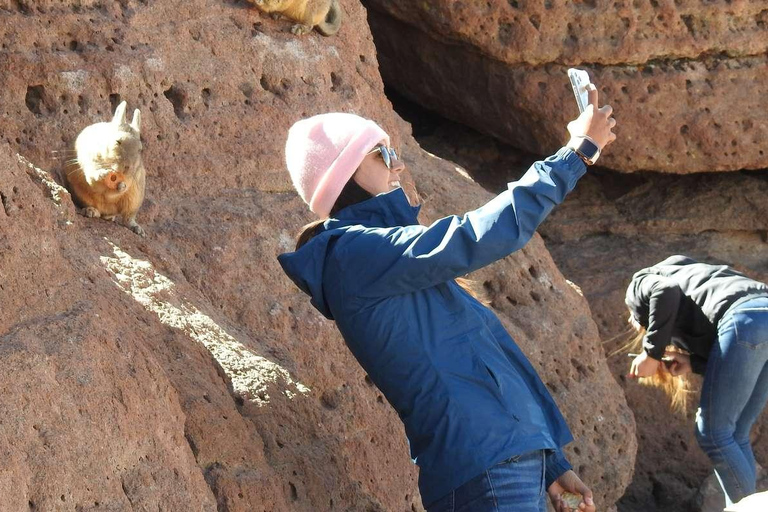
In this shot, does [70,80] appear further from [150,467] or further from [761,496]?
[761,496]

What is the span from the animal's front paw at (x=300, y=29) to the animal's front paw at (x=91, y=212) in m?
1.80

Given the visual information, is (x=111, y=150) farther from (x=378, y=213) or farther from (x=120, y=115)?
(x=378, y=213)

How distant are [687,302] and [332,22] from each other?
2538 millimetres

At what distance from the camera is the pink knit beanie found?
3.20m

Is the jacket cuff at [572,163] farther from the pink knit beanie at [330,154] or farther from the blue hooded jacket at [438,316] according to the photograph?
the pink knit beanie at [330,154]

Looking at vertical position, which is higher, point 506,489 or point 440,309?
point 440,309

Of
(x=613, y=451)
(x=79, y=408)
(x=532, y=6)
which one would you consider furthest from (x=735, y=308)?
(x=532, y=6)

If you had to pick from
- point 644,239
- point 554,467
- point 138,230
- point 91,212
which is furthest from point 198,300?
point 644,239

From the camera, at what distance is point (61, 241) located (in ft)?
12.3

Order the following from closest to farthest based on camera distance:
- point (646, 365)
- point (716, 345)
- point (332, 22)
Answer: point (716, 345) < point (646, 365) < point (332, 22)

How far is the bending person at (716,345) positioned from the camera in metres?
4.64

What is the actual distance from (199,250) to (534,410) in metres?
1.98

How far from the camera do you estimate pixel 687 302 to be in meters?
4.86

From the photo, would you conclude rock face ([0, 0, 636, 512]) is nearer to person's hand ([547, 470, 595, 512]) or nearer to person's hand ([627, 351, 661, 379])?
A: person's hand ([627, 351, 661, 379])
